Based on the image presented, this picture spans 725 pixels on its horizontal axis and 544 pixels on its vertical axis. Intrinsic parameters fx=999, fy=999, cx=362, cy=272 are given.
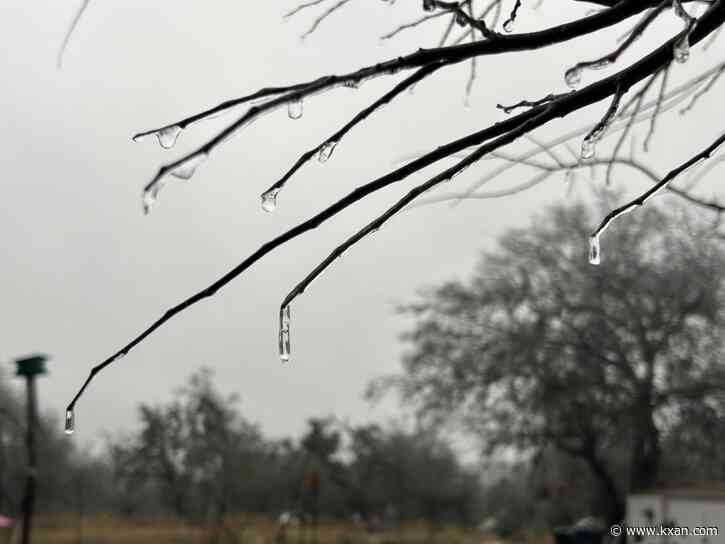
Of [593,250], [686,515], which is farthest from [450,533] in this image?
[593,250]

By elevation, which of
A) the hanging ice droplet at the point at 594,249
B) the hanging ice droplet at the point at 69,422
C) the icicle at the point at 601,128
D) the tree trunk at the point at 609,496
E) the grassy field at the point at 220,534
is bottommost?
the grassy field at the point at 220,534

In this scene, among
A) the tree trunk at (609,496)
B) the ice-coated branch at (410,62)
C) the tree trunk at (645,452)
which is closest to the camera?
the ice-coated branch at (410,62)

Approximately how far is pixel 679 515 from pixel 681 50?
1058cm

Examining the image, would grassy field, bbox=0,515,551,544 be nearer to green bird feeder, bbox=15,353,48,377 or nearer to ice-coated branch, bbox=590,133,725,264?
green bird feeder, bbox=15,353,48,377

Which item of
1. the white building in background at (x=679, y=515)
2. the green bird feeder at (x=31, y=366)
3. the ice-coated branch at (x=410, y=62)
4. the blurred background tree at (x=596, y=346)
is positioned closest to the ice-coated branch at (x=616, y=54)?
the ice-coated branch at (x=410, y=62)

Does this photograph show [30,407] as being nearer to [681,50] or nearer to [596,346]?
[681,50]

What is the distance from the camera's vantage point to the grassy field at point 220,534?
63.6 ft

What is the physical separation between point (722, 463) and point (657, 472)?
1098 millimetres

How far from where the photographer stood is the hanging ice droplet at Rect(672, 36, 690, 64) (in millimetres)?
1027

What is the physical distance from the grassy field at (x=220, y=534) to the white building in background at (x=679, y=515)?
6215 millimetres

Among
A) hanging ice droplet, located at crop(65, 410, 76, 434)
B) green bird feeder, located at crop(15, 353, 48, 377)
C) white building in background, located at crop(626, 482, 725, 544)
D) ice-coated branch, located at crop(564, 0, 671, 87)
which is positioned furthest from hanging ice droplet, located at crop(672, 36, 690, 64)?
green bird feeder, located at crop(15, 353, 48, 377)

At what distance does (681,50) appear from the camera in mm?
1033

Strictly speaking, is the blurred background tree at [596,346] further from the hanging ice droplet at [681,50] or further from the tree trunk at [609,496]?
the hanging ice droplet at [681,50]

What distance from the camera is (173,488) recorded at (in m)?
22.8
